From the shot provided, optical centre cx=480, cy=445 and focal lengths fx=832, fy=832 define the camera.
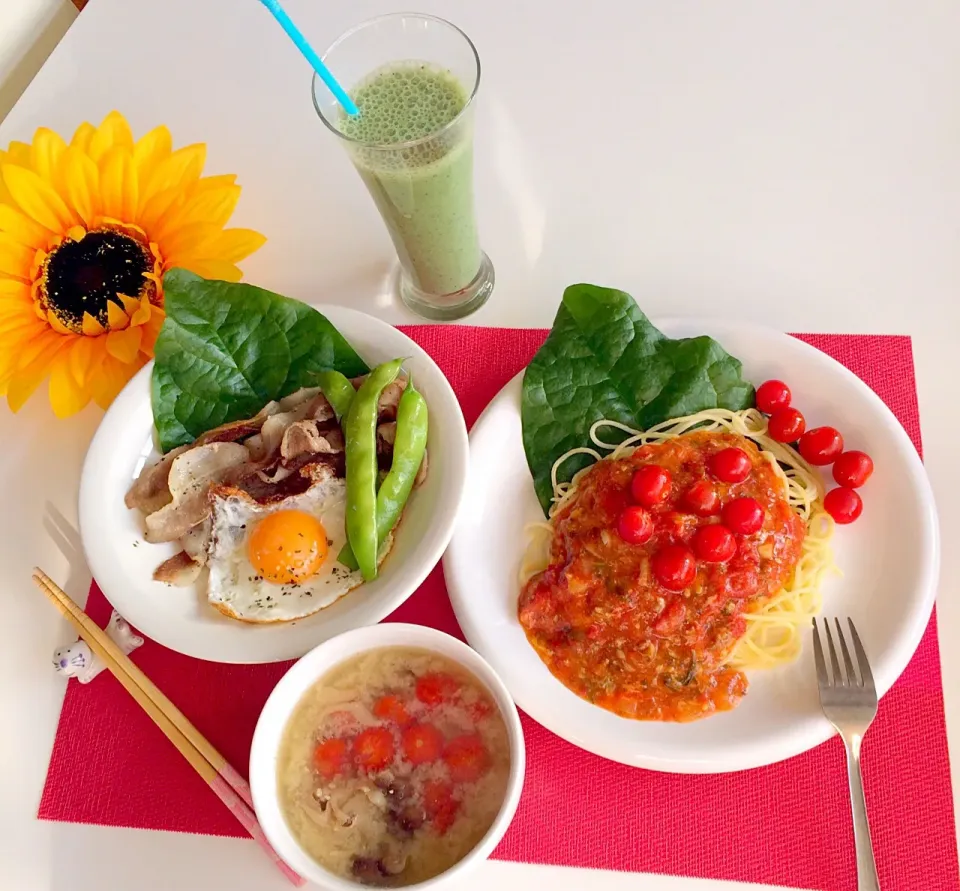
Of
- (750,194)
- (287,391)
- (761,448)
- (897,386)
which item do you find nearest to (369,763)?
(287,391)

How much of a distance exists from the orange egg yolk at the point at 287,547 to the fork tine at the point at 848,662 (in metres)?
1.41

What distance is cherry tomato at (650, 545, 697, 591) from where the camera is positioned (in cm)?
221

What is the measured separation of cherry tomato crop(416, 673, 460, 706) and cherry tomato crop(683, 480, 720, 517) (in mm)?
803

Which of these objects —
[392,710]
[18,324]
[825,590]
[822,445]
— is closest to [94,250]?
[18,324]

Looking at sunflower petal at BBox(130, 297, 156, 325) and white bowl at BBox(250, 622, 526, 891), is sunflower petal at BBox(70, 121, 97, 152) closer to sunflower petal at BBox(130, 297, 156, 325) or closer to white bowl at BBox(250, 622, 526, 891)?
sunflower petal at BBox(130, 297, 156, 325)

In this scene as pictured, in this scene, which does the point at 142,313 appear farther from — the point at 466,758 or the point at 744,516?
the point at 744,516

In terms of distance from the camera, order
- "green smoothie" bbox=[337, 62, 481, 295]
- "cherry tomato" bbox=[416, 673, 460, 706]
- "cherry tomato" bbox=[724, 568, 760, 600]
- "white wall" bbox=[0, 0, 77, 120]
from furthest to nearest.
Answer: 1. "white wall" bbox=[0, 0, 77, 120]
2. "cherry tomato" bbox=[724, 568, 760, 600]
3. "green smoothie" bbox=[337, 62, 481, 295]
4. "cherry tomato" bbox=[416, 673, 460, 706]

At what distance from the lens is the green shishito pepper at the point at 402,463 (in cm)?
228

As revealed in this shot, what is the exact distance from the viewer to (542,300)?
2781mm

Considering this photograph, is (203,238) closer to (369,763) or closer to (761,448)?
(369,763)

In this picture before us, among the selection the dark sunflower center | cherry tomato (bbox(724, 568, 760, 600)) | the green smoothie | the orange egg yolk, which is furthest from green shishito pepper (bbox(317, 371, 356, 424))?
cherry tomato (bbox(724, 568, 760, 600))

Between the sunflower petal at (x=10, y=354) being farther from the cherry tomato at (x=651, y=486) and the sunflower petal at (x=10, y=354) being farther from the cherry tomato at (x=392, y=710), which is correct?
the cherry tomato at (x=651, y=486)

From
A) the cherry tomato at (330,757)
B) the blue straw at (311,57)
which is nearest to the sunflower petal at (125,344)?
the blue straw at (311,57)

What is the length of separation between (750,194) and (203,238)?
1818 millimetres
